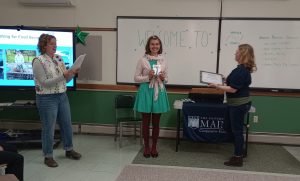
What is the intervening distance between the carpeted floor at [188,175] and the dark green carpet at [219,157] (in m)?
0.15

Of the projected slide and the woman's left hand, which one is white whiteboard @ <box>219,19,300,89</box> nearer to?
the woman's left hand

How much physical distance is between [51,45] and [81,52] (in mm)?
1398

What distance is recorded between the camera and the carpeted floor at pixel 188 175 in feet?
10.5

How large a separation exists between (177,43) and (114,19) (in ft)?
3.25

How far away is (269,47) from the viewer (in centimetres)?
434

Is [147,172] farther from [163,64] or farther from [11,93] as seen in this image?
[11,93]

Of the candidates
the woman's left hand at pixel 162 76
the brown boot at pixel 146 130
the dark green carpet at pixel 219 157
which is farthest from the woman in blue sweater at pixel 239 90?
the brown boot at pixel 146 130

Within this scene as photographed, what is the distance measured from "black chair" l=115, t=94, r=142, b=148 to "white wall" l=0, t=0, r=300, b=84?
1.23 ft

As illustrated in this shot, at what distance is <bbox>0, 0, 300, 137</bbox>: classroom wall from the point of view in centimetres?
434

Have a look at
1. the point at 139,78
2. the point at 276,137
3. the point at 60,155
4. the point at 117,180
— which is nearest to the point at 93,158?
the point at 60,155

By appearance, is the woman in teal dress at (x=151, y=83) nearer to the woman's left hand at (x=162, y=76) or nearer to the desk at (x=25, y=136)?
the woman's left hand at (x=162, y=76)

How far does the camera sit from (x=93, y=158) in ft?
12.5

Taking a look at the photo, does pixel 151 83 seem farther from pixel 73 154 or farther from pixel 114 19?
pixel 114 19

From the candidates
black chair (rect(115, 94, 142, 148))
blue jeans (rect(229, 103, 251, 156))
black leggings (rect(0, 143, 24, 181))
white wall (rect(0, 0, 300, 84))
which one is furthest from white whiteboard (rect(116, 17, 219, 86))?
black leggings (rect(0, 143, 24, 181))
